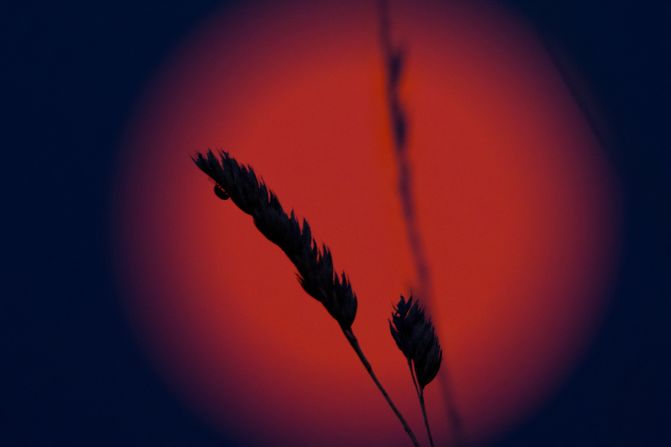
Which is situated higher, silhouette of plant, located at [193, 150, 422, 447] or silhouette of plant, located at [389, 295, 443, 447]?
silhouette of plant, located at [193, 150, 422, 447]

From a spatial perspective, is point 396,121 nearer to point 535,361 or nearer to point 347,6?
point 347,6

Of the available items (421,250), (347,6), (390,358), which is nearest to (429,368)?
(421,250)

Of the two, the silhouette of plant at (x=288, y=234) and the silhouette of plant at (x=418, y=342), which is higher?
the silhouette of plant at (x=288, y=234)

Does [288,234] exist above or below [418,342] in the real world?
above
